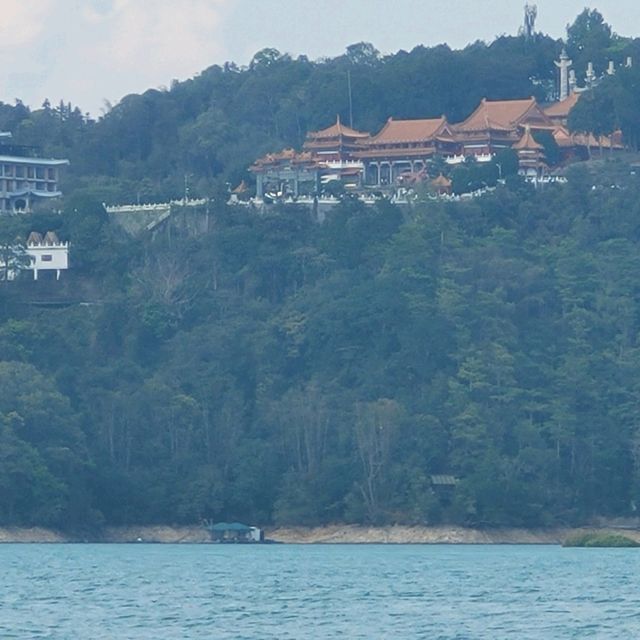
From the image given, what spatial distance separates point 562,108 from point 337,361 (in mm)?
32499

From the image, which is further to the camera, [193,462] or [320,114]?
[320,114]

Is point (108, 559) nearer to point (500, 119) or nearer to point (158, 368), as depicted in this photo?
point (158, 368)

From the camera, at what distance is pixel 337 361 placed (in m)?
94.2

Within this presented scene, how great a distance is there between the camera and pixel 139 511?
277 ft

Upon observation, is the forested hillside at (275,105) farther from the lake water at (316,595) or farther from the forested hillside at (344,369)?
the lake water at (316,595)

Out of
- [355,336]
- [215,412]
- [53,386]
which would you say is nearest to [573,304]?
[355,336]

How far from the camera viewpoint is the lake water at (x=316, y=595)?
43500 millimetres

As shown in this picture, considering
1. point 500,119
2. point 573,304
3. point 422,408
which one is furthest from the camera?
point 500,119

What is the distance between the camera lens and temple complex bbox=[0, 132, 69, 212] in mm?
116375

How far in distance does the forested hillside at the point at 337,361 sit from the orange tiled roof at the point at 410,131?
7.64 m

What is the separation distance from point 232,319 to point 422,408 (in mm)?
10865

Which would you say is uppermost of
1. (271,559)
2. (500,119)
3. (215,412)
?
(500,119)

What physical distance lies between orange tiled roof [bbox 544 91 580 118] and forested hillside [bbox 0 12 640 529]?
6.52 meters

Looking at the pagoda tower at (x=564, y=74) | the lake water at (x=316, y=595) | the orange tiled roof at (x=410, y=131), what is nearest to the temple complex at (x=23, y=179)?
the orange tiled roof at (x=410, y=131)
